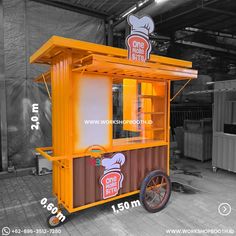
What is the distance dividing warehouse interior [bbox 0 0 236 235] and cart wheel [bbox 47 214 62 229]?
96mm

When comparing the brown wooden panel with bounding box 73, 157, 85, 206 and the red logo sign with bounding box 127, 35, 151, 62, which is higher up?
the red logo sign with bounding box 127, 35, 151, 62

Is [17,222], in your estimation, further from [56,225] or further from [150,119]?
[150,119]

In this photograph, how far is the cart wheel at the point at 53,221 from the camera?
3.61 m

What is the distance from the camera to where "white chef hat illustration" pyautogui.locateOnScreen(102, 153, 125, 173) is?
3865 millimetres

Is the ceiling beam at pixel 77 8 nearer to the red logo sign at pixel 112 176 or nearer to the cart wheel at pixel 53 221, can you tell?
the red logo sign at pixel 112 176

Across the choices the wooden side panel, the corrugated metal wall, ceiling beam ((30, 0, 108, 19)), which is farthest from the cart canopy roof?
ceiling beam ((30, 0, 108, 19))

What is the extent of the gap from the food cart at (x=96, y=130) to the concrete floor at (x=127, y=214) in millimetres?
293

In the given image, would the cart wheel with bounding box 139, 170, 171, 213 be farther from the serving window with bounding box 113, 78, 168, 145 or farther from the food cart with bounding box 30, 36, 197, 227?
the serving window with bounding box 113, 78, 168, 145

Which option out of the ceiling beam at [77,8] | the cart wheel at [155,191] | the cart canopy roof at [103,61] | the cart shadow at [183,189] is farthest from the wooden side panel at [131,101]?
the ceiling beam at [77,8]

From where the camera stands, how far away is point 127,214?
4082mm

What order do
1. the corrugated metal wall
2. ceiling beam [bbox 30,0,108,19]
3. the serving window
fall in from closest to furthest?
the serving window → the corrugated metal wall → ceiling beam [bbox 30,0,108,19]

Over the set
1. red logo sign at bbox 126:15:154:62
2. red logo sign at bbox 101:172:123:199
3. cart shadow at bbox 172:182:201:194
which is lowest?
cart shadow at bbox 172:182:201:194

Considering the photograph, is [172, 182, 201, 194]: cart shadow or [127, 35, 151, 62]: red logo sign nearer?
[127, 35, 151, 62]: red logo sign

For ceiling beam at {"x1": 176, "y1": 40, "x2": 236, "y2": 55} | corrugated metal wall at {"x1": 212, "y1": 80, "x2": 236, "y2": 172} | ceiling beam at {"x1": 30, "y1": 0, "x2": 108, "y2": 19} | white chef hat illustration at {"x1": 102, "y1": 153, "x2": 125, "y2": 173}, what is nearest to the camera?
white chef hat illustration at {"x1": 102, "y1": 153, "x2": 125, "y2": 173}
